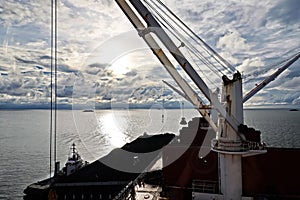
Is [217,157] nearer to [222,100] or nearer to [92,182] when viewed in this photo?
[222,100]

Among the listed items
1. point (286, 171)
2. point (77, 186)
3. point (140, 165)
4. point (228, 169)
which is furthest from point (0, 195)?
point (286, 171)

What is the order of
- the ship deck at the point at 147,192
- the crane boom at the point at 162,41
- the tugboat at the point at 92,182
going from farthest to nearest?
the tugboat at the point at 92,182, the ship deck at the point at 147,192, the crane boom at the point at 162,41

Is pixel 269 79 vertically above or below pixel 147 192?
above

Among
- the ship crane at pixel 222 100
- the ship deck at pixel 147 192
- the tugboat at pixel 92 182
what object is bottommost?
the tugboat at pixel 92 182

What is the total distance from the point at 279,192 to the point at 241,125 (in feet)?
19.4

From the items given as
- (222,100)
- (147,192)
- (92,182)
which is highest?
(222,100)

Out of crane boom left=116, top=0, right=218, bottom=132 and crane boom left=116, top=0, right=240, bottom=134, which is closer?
crane boom left=116, top=0, right=240, bottom=134

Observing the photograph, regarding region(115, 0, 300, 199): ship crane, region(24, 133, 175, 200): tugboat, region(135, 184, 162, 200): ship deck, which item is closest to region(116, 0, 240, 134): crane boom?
region(115, 0, 300, 199): ship crane

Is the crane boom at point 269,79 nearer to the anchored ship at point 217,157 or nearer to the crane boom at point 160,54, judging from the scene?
the anchored ship at point 217,157

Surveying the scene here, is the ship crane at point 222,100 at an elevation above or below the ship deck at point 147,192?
above

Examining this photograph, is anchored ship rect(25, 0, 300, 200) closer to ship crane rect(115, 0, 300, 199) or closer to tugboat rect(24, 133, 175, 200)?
ship crane rect(115, 0, 300, 199)

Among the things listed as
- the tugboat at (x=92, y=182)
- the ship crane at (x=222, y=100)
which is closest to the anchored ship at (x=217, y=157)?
the ship crane at (x=222, y=100)

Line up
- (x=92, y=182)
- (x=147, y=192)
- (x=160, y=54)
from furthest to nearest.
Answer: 1. (x=92, y=182)
2. (x=147, y=192)
3. (x=160, y=54)

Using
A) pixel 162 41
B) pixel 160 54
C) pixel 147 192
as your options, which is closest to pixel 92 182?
pixel 147 192
